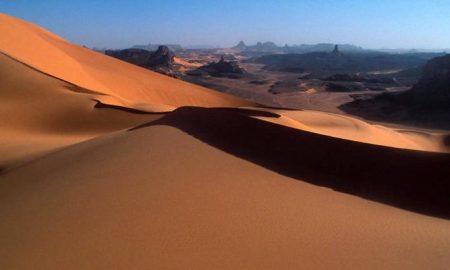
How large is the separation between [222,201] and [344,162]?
1.78 metres

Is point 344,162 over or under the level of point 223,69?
A: over

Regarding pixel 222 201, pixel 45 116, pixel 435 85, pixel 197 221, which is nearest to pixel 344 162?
pixel 222 201

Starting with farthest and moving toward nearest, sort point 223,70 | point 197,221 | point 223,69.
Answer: point 223,69, point 223,70, point 197,221

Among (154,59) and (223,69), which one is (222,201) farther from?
(223,69)

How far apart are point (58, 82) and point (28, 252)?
34.4 feet

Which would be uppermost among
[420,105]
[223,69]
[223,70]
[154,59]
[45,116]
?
[45,116]

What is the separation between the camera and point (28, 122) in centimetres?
993

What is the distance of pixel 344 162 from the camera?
496 centimetres

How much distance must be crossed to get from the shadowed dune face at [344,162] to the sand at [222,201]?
1cm

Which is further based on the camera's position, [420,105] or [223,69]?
[223,69]

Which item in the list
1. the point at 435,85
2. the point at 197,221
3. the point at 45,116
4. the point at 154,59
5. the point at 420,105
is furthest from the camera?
the point at 154,59

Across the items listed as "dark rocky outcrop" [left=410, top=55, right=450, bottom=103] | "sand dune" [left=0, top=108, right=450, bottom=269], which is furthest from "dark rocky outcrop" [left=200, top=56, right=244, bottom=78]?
"sand dune" [left=0, top=108, right=450, bottom=269]

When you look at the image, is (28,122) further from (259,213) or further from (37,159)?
(259,213)

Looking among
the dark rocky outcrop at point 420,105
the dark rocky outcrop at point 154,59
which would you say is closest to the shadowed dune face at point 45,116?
the dark rocky outcrop at point 420,105
